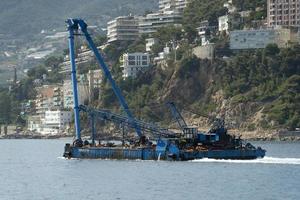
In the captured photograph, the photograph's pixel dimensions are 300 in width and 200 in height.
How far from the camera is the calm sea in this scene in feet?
285

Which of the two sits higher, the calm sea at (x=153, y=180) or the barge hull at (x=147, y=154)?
the barge hull at (x=147, y=154)

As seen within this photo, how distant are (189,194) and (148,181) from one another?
33.4ft

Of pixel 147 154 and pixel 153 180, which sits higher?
pixel 147 154

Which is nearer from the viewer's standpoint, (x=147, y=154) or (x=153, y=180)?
(x=153, y=180)

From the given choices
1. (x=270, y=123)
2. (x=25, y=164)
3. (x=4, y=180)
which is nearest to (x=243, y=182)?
(x=4, y=180)

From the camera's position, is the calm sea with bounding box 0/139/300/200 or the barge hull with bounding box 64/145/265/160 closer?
the calm sea with bounding box 0/139/300/200

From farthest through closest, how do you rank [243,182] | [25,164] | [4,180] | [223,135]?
[25,164], [223,135], [4,180], [243,182]

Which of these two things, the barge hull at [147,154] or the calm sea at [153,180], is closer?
the calm sea at [153,180]

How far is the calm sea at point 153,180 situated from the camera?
8694 cm

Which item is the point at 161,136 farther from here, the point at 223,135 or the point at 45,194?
the point at 45,194

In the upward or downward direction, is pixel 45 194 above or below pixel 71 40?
below

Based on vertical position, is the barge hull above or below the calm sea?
above

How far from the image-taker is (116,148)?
122 m

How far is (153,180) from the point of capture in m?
97.5
